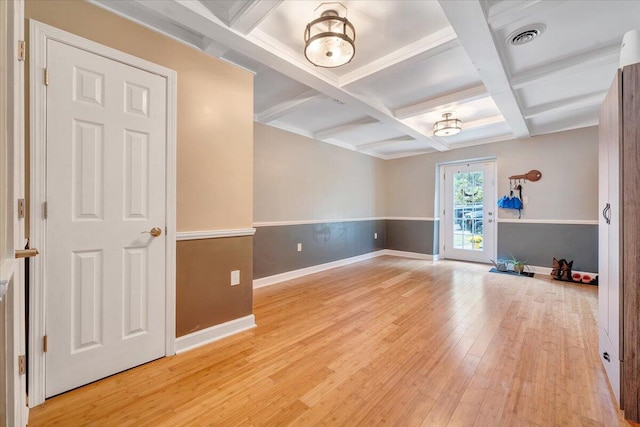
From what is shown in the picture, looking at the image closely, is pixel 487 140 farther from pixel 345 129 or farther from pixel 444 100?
pixel 345 129

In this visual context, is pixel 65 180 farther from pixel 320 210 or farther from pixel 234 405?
pixel 320 210

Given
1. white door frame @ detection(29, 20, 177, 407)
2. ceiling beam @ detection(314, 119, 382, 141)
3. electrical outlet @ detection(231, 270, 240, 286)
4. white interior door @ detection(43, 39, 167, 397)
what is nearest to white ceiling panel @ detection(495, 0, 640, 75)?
ceiling beam @ detection(314, 119, 382, 141)

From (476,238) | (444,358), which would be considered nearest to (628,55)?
(444,358)

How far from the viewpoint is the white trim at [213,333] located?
2058 mm

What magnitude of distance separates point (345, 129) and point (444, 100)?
158cm

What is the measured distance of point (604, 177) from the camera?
5.76 feet

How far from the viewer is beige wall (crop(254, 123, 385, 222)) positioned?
157 inches

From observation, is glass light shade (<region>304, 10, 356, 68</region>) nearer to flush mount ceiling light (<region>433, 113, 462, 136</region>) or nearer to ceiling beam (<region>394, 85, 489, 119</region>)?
ceiling beam (<region>394, 85, 489, 119</region>)

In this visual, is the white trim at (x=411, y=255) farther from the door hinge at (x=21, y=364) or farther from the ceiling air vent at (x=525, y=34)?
the door hinge at (x=21, y=364)

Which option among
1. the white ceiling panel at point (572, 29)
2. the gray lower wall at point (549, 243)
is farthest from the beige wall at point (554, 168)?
the white ceiling panel at point (572, 29)

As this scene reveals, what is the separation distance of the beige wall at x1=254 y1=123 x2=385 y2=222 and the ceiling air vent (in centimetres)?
301

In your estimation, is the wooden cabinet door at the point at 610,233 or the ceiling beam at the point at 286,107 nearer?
the wooden cabinet door at the point at 610,233

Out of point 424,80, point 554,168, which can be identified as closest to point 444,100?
point 424,80

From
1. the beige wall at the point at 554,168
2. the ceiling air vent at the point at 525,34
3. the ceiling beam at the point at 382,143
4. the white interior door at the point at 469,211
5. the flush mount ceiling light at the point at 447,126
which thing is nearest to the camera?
the ceiling air vent at the point at 525,34
